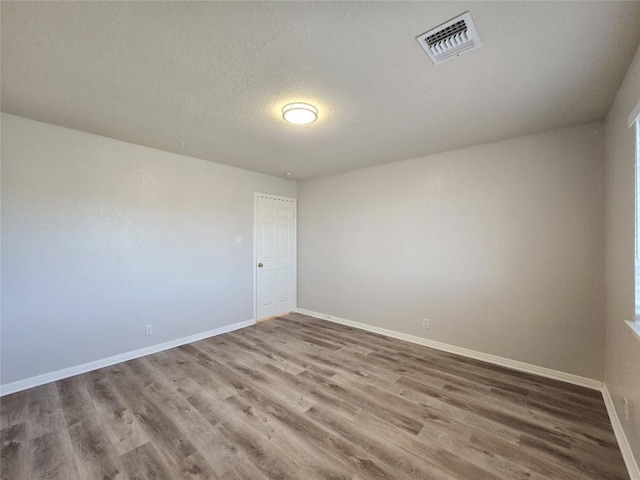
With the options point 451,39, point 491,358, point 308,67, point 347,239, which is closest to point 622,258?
point 491,358

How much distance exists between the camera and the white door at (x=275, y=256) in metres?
4.58

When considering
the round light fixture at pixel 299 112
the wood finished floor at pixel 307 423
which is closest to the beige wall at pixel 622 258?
the wood finished floor at pixel 307 423

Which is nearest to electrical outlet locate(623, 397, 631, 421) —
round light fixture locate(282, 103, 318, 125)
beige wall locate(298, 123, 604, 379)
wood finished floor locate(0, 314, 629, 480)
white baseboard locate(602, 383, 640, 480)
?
white baseboard locate(602, 383, 640, 480)

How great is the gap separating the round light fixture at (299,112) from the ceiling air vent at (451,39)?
98cm

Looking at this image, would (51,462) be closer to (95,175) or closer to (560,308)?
(95,175)

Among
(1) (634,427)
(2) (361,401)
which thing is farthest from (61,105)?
(1) (634,427)

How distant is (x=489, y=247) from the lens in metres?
3.06

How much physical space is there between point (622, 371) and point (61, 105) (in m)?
4.83

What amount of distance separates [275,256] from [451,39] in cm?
395

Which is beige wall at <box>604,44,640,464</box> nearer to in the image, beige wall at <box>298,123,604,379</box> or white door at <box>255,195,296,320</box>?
beige wall at <box>298,123,604,379</box>

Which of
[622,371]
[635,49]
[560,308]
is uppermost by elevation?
[635,49]

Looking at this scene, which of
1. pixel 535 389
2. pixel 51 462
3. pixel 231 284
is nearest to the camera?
pixel 51 462

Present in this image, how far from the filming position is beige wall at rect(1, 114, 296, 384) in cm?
250

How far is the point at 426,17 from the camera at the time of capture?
1.36 meters
